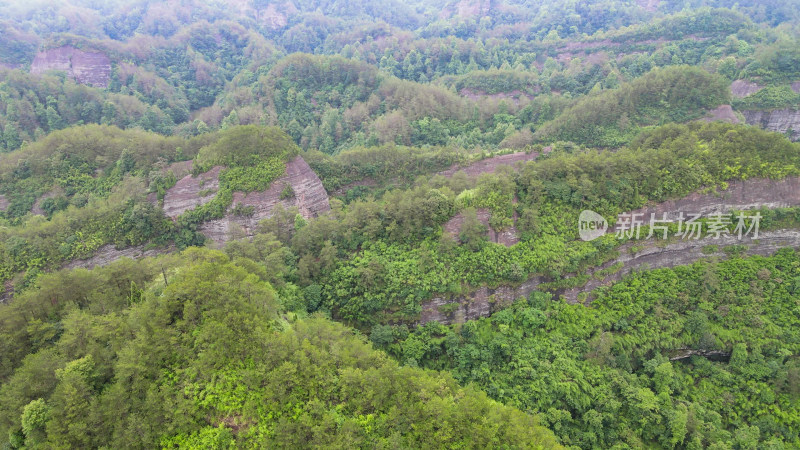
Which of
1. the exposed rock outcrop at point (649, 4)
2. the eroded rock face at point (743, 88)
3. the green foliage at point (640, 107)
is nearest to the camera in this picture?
the green foliage at point (640, 107)

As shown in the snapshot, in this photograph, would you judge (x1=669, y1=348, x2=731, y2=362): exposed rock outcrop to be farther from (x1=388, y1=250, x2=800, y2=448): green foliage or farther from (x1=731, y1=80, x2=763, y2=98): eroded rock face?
(x1=731, y1=80, x2=763, y2=98): eroded rock face

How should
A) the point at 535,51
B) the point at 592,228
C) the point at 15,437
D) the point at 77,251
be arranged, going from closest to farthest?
the point at 15,437, the point at 592,228, the point at 77,251, the point at 535,51

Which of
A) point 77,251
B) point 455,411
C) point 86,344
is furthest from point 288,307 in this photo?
point 77,251

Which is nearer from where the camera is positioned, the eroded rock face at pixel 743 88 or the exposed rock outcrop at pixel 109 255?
the exposed rock outcrop at pixel 109 255

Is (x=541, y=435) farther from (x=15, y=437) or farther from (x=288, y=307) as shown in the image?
(x=15, y=437)

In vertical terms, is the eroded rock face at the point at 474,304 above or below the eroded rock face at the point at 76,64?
below

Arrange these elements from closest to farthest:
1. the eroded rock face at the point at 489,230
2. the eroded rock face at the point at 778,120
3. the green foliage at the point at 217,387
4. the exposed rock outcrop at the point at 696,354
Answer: the green foliage at the point at 217,387 → the exposed rock outcrop at the point at 696,354 → the eroded rock face at the point at 489,230 → the eroded rock face at the point at 778,120

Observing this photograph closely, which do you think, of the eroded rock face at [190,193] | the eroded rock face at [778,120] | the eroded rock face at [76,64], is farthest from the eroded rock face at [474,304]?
the eroded rock face at [76,64]

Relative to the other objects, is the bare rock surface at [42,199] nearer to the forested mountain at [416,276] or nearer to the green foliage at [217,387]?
the forested mountain at [416,276]
